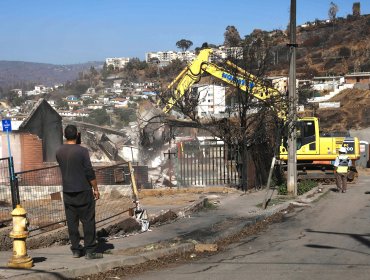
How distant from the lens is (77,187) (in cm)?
765

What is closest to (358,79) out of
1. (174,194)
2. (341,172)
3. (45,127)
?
(45,127)

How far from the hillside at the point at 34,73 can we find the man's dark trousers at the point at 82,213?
60415mm

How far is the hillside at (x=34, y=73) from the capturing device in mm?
71881

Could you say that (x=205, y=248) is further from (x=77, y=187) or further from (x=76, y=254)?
(x=77, y=187)

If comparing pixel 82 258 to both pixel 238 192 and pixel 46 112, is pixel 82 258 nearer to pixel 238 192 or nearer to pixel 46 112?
pixel 238 192

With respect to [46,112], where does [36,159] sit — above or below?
below

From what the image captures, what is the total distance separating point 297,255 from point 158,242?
2.40m

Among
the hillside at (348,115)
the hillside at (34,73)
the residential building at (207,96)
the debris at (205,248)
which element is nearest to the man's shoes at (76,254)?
the debris at (205,248)

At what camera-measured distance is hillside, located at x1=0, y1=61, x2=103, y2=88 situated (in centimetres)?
7188

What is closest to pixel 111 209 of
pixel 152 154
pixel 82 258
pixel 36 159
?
pixel 82 258

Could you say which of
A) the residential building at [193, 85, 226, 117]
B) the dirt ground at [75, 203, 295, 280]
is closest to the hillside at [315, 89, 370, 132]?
the residential building at [193, 85, 226, 117]

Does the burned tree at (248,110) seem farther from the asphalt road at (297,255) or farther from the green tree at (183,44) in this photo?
the green tree at (183,44)

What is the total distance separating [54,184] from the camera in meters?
11.7

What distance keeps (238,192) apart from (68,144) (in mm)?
10956
